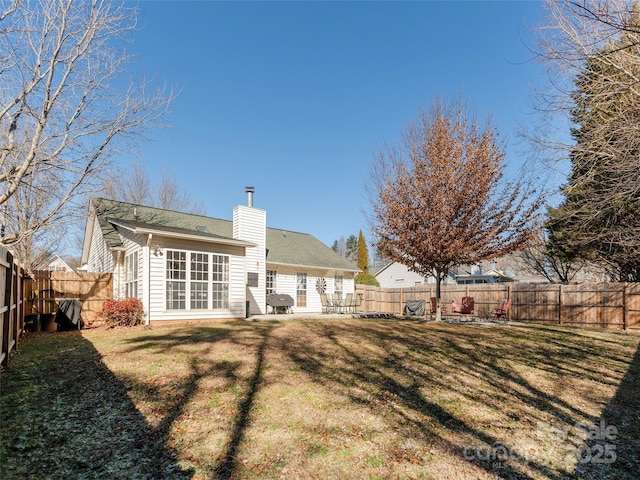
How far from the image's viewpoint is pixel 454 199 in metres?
11.0

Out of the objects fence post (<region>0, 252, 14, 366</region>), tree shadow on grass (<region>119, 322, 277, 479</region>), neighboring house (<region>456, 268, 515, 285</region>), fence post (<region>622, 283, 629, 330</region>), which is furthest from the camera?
neighboring house (<region>456, 268, 515, 285</region>)

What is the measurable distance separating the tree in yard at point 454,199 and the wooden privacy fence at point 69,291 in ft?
33.5

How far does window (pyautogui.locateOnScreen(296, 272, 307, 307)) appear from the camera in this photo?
1705cm

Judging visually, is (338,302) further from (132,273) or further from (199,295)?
(132,273)

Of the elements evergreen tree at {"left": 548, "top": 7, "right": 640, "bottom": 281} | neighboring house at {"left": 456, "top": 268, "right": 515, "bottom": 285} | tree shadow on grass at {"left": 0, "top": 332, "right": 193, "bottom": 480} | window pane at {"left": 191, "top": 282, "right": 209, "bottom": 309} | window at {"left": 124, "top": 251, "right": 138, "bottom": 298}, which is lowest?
neighboring house at {"left": 456, "top": 268, "right": 515, "bottom": 285}

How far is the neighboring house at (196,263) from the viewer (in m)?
10.5

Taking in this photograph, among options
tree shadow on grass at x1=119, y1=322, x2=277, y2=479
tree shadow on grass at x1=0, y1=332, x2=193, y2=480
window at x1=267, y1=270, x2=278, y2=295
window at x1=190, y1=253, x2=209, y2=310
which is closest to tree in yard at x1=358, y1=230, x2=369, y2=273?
window at x1=267, y1=270, x2=278, y2=295

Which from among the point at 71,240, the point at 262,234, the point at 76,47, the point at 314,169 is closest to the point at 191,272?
the point at 262,234

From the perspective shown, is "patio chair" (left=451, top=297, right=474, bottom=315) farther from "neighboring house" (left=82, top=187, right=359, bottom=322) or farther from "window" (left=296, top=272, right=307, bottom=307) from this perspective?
"window" (left=296, top=272, right=307, bottom=307)

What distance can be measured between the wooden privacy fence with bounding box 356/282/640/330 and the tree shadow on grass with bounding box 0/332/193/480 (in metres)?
15.7

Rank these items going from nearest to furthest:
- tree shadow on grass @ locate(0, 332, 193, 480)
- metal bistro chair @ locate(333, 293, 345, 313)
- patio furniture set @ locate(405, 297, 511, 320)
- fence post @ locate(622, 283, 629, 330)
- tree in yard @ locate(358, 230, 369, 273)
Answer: tree shadow on grass @ locate(0, 332, 193, 480) < fence post @ locate(622, 283, 629, 330) < patio furniture set @ locate(405, 297, 511, 320) < metal bistro chair @ locate(333, 293, 345, 313) < tree in yard @ locate(358, 230, 369, 273)

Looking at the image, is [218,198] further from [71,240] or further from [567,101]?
[567,101]

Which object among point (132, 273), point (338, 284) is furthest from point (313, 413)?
point (338, 284)

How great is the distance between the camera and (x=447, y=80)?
481 inches
